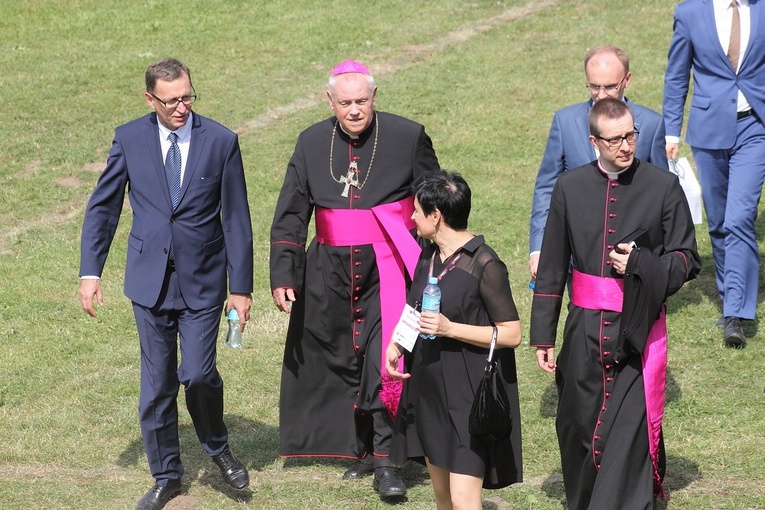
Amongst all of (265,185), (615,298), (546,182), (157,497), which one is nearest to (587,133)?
(546,182)

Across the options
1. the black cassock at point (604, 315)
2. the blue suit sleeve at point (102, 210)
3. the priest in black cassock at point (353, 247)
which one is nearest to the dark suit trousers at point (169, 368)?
the blue suit sleeve at point (102, 210)

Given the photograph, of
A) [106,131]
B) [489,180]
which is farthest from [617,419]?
[106,131]

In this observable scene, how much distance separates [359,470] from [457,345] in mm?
1929

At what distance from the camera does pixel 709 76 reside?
28.9ft

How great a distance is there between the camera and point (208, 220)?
21.5ft

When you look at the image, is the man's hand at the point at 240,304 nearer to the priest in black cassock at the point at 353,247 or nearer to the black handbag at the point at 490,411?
the priest in black cassock at the point at 353,247

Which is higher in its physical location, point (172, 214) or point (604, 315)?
point (172, 214)

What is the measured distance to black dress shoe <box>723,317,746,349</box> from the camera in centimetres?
851

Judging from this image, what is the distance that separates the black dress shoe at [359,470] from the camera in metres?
7.07

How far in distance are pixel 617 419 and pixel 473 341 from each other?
891mm

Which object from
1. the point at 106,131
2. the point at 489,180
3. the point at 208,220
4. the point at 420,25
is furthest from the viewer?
the point at 420,25

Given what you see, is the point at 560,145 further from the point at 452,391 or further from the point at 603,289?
the point at 452,391

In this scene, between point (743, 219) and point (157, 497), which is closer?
point (157, 497)

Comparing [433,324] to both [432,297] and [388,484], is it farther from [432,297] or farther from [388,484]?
[388,484]
